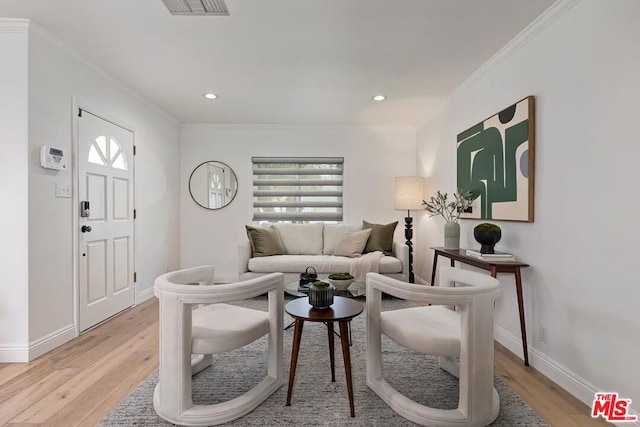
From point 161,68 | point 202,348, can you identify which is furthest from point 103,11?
point 202,348

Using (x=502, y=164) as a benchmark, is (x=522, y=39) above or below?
above

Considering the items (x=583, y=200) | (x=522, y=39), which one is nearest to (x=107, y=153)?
(x=522, y=39)

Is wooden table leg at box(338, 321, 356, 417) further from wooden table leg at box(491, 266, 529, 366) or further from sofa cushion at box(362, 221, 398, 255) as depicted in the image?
sofa cushion at box(362, 221, 398, 255)

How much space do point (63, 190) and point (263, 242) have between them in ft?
7.06

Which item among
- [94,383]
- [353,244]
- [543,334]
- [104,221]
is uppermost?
[104,221]

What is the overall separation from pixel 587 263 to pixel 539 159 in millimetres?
746

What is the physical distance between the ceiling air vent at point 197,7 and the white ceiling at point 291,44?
0.19 feet

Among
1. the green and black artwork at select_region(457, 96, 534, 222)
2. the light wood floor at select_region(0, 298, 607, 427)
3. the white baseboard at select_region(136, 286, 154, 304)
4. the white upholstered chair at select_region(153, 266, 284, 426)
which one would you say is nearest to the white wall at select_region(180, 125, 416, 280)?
the white baseboard at select_region(136, 286, 154, 304)

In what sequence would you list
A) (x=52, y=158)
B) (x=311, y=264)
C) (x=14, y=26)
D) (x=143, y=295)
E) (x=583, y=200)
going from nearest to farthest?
(x=583, y=200) < (x=14, y=26) < (x=52, y=158) < (x=143, y=295) < (x=311, y=264)

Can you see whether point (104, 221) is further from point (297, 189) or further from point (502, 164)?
point (502, 164)

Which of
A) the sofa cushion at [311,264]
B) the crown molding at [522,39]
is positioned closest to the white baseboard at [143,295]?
the sofa cushion at [311,264]

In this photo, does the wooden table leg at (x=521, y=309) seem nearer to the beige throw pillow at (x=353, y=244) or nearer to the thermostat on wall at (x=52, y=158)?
the beige throw pillow at (x=353, y=244)

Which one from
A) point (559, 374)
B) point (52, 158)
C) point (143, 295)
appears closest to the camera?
point (559, 374)

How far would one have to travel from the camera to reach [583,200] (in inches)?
71.9
